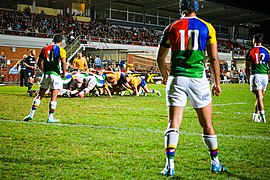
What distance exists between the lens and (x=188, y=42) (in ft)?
15.6

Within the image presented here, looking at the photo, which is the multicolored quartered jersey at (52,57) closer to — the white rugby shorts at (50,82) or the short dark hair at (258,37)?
the white rugby shorts at (50,82)

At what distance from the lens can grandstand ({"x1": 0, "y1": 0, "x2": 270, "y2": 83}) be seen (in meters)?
40.7

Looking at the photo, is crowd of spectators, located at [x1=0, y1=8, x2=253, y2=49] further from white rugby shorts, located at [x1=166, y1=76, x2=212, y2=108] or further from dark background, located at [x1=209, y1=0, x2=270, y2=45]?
white rugby shorts, located at [x1=166, y1=76, x2=212, y2=108]

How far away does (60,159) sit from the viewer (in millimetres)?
5492

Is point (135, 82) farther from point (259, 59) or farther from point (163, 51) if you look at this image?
point (163, 51)

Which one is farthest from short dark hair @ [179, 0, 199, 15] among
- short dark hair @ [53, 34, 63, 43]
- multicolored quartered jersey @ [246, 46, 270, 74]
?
multicolored quartered jersey @ [246, 46, 270, 74]

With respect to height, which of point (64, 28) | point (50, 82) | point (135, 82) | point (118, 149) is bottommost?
point (118, 149)

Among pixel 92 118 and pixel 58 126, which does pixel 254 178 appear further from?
pixel 92 118

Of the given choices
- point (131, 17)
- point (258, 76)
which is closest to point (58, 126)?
point (258, 76)

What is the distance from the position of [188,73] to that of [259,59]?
5.58m

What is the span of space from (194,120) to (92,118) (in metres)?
2.55

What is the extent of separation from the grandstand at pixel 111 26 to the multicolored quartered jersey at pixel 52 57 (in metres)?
25.7


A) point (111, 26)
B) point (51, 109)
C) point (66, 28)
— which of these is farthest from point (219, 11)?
point (51, 109)

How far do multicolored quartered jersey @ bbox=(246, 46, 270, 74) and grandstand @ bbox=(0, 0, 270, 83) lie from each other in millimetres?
25429
